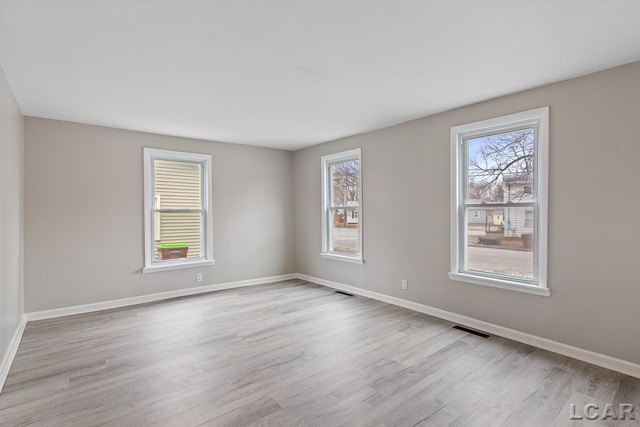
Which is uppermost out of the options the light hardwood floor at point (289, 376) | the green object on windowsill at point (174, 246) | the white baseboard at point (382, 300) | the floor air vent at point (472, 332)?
the green object on windowsill at point (174, 246)

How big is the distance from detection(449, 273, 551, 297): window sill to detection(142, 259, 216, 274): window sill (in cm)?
369

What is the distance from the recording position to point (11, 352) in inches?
118

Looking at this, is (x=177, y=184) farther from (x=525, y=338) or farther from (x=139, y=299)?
(x=525, y=338)

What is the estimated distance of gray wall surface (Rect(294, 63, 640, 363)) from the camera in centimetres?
267

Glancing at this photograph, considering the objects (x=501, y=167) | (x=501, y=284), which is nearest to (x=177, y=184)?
(x=501, y=167)

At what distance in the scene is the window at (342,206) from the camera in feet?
17.1

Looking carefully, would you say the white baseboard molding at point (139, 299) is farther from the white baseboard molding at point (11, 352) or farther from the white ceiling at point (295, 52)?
the white ceiling at point (295, 52)

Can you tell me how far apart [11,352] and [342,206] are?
429 cm

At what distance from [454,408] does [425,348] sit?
0.95m

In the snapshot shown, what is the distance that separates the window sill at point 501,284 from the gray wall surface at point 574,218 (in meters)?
0.06

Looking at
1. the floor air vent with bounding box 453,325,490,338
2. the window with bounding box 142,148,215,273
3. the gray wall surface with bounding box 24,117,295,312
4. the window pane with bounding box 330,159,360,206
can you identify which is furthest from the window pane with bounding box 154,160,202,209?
the floor air vent with bounding box 453,325,490,338

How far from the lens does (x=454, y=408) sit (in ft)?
7.27

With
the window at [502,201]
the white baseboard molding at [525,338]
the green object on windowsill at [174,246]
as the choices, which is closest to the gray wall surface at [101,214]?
the green object on windowsill at [174,246]

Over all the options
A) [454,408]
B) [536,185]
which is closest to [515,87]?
[536,185]
